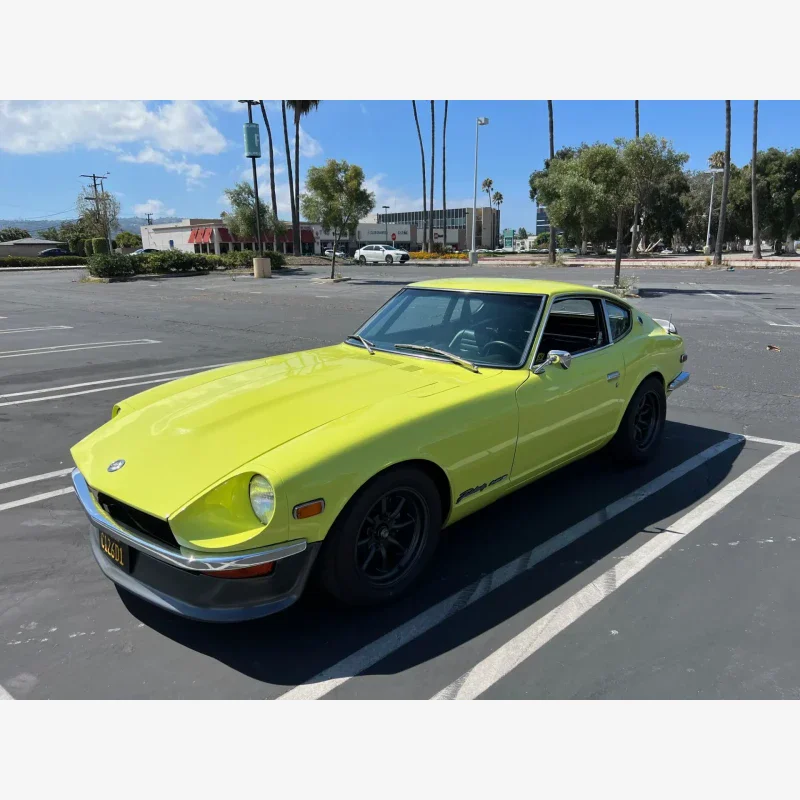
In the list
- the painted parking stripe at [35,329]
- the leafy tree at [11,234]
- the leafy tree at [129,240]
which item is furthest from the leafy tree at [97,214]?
the painted parking stripe at [35,329]

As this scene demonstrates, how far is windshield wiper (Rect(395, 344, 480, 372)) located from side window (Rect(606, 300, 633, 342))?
1397 mm

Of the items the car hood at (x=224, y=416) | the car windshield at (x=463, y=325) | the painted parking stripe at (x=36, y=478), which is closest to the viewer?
the car hood at (x=224, y=416)

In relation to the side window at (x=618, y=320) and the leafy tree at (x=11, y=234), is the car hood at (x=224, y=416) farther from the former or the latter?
the leafy tree at (x=11, y=234)

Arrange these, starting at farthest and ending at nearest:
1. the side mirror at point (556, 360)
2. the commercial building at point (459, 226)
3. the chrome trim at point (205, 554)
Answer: the commercial building at point (459, 226)
the side mirror at point (556, 360)
the chrome trim at point (205, 554)

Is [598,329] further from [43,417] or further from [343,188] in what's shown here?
[343,188]

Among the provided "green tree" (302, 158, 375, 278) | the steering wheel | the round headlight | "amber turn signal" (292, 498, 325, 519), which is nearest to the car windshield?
the steering wheel

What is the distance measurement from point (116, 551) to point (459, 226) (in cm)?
10798

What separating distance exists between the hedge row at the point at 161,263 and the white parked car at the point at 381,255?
818 cm

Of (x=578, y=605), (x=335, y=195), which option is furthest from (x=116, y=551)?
(x=335, y=195)

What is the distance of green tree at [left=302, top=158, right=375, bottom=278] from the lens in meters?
29.1

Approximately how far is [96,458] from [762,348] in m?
10.1

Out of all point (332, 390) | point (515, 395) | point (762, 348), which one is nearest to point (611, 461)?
point (515, 395)

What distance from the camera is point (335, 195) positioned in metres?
29.1

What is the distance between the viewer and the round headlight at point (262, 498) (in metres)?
2.40
